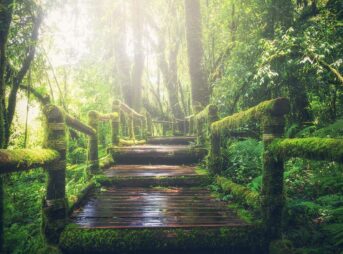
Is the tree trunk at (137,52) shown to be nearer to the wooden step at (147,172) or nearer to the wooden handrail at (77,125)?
the wooden step at (147,172)

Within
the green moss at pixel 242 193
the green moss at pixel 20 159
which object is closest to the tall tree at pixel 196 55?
the green moss at pixel 242 193

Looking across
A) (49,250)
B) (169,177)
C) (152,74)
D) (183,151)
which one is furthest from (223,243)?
(152,74)

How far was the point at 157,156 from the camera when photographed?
7.21m

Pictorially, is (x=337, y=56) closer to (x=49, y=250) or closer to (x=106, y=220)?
(x=106, y=220)

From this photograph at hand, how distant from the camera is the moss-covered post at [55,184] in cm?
313

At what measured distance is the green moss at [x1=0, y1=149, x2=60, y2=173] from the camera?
2.16m

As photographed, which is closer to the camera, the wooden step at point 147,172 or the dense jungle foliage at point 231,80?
the dense jungle foliage at point 231,80

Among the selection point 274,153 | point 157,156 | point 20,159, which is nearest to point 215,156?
point 157,156

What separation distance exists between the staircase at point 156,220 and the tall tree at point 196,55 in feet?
17.8

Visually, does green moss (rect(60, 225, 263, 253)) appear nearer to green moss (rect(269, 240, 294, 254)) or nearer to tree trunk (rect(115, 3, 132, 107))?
green moss (rect(269, 240, 294, 254))

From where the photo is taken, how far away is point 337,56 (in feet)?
19.2

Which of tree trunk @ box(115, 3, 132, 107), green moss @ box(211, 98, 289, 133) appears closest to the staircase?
green moss @ box(211, 98, 289, 133)

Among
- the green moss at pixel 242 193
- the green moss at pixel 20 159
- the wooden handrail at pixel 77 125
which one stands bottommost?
the green moss at pixel 242 193

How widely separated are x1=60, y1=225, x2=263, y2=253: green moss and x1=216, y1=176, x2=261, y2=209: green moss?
17.3 inches
